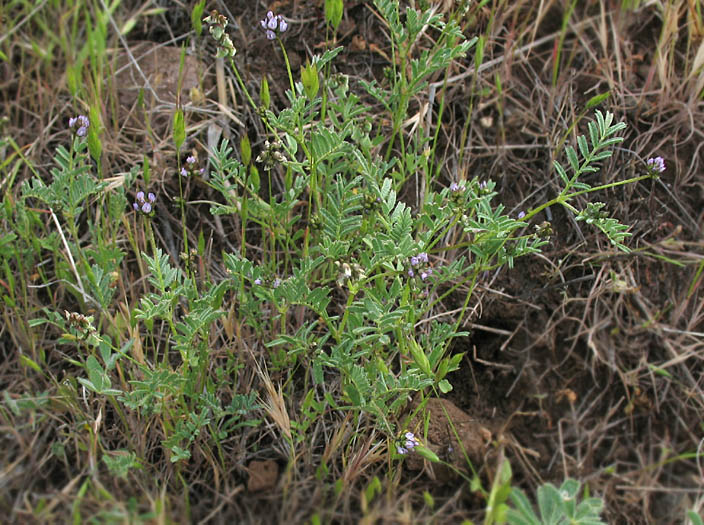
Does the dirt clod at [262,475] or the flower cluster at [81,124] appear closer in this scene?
the dirt clod at [262,475]

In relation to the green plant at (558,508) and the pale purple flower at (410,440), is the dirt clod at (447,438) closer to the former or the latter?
the pale purple flower at (410,440)

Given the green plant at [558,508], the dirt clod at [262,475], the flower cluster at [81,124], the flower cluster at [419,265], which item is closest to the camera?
the green plant at [558,508]

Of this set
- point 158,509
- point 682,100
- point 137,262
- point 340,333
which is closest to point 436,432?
point 340,333

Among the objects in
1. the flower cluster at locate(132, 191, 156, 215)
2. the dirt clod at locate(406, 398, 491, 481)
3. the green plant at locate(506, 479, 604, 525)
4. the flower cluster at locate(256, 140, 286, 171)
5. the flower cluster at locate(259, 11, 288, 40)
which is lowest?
the dirt clod at locate(406, 398, 491, 481)

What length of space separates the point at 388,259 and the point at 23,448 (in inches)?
43.7

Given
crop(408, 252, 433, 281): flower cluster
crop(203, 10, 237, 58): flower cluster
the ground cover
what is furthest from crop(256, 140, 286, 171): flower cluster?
crop(408, 252, 433, 281): flower cluster

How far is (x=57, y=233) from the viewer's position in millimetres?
2250

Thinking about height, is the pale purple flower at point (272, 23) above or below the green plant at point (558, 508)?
above

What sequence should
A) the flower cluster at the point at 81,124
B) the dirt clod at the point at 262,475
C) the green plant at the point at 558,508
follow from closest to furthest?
the green plant at the point at 558,508
the dirt clod at the point at 262,475
the flower cluster at the point at 81,124

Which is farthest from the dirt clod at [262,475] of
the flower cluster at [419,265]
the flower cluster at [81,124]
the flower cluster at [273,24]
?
the flower cluster at [273,24]

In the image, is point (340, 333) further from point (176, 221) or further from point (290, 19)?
point (290, 19)

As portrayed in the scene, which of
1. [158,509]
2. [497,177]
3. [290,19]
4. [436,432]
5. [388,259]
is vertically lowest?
[436,432]

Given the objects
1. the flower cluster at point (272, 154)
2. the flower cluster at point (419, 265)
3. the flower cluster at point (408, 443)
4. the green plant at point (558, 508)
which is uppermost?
the flower cluster at point (272, 154)

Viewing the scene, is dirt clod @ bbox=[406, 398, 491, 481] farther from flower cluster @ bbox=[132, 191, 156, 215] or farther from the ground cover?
flower cluster @ bbox=[132, 191, 156, 215]
